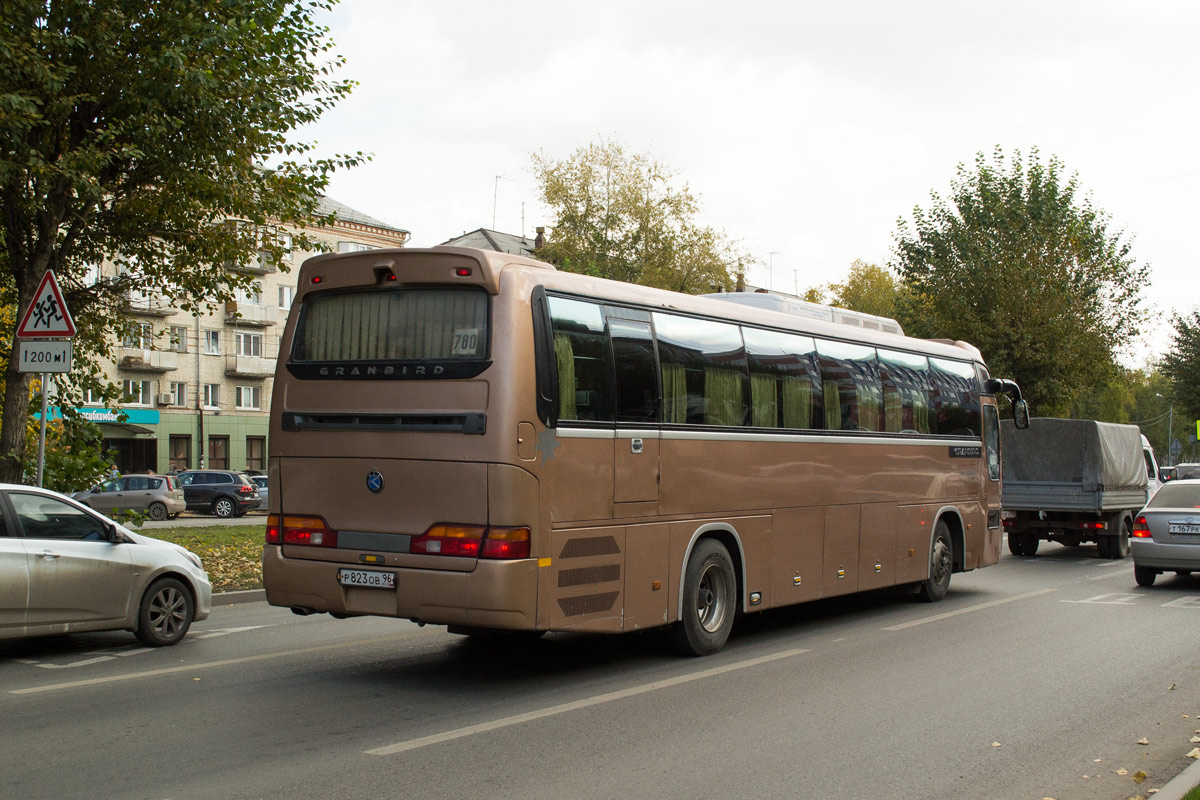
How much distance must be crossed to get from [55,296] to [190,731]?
6.66 meters

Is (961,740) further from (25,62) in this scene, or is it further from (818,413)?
(25,62)

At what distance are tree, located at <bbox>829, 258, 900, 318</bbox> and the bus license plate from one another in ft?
231

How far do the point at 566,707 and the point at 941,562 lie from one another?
8098mm

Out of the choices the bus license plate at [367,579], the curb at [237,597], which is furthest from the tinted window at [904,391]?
the curb at [237,597]

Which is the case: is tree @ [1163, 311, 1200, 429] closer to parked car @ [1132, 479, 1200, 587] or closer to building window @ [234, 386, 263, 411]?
parked car @ [1132, 479, 1200, 587]

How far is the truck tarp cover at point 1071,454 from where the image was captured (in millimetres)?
21344

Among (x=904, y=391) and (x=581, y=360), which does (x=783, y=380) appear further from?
(x=581, y=360)

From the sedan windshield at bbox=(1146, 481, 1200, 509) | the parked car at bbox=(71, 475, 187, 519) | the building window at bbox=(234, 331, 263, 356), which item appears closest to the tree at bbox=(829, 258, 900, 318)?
the building window at bbox=(234, 331, 263, 356)

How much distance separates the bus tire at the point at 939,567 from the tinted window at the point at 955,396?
4.22ft

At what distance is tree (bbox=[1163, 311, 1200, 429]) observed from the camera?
165 ft

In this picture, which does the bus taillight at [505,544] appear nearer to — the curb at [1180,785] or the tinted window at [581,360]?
the tinted window at [581,360]

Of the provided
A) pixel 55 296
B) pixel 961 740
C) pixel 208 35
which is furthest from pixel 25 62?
pixel 961 740

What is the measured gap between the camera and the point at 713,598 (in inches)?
404

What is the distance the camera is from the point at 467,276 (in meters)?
8.40
